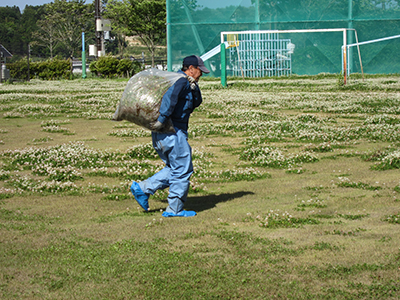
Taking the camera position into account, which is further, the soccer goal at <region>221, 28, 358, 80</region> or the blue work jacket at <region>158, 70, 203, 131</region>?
the soccer goal at <region>221, 28, 358, 80</region>

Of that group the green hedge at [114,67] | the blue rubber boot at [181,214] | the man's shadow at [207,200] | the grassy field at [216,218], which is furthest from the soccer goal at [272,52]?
the blue rubber boot at [181,214]

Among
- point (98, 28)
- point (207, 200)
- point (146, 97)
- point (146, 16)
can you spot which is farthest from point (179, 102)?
point (146, 16)

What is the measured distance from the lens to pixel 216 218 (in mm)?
6578

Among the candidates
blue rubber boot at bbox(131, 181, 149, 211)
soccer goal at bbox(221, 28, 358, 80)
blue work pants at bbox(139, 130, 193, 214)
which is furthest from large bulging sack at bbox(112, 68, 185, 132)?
soccer goal at bbox(221, 28, 358, 80)

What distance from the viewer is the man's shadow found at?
7303mm

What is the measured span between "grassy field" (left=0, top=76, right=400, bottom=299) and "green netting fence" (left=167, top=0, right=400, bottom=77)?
24.2 meters

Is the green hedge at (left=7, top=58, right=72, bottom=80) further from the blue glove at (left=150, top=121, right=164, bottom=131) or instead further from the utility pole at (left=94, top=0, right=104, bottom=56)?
the blue glove at (left=150, top=121, right=164, bottom=131)

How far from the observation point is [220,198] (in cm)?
783

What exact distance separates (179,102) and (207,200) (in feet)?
6.04

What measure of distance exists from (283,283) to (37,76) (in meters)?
48.5

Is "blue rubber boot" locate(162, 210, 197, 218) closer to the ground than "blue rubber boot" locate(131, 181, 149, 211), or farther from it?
closer to the ground

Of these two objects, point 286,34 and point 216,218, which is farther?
point 286,34

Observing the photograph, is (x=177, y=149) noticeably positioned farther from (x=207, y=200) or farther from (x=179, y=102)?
(x=207, y=200)

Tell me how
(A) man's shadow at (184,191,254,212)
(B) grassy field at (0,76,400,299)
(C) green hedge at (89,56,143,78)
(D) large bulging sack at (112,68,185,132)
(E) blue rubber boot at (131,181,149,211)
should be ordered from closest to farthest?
(B) grassy field at (0,76,400,299) < (D) large bulging sack at (112,68,185,132) < (E) blue rubber boot at (131,181,149,211) < (A) man's shadow at (184,191,254,212) < (C) green hedge at (89,56,143,78)
